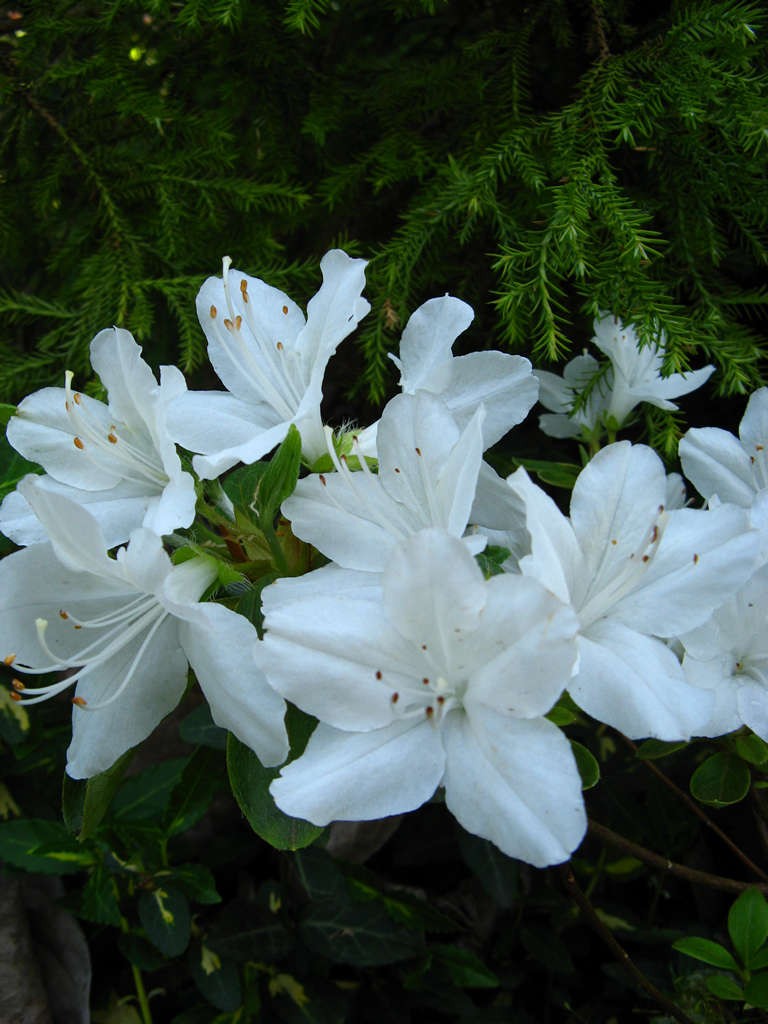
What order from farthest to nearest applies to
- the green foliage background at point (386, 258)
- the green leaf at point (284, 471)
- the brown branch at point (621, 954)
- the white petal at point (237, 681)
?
the green foliage background at point (386, 258), the brown branch at point (621, 954), the green leaf at point (284, 471), the white petal at point (237, 681)

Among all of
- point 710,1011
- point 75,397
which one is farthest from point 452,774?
point 710,1011

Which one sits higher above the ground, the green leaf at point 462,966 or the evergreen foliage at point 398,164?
the evergreen foliage at point 398,164

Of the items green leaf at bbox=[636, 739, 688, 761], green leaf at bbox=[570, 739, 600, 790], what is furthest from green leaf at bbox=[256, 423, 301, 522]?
green leaf at bbox=[636, 739, 688, 761]

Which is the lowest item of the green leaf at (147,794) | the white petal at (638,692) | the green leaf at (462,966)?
the green leaf at (462,966)

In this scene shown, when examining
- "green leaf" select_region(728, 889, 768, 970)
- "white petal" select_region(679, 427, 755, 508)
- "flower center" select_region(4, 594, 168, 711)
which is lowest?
"green leaf" select_region(728, 889, 768, 970)

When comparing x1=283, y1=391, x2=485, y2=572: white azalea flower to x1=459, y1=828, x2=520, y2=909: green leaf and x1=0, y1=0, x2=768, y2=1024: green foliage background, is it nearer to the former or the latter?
x1=0, y1=0, x2=768, y2=1024: green foliage background

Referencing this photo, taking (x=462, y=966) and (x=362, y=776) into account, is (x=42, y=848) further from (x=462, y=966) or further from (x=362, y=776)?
(x=362, y=776)

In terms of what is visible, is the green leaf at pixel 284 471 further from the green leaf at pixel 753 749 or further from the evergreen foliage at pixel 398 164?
the green leaf at pixel 753 749

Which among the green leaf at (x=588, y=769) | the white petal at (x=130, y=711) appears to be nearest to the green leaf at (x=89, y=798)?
the white petal at (x=130, y=711)
